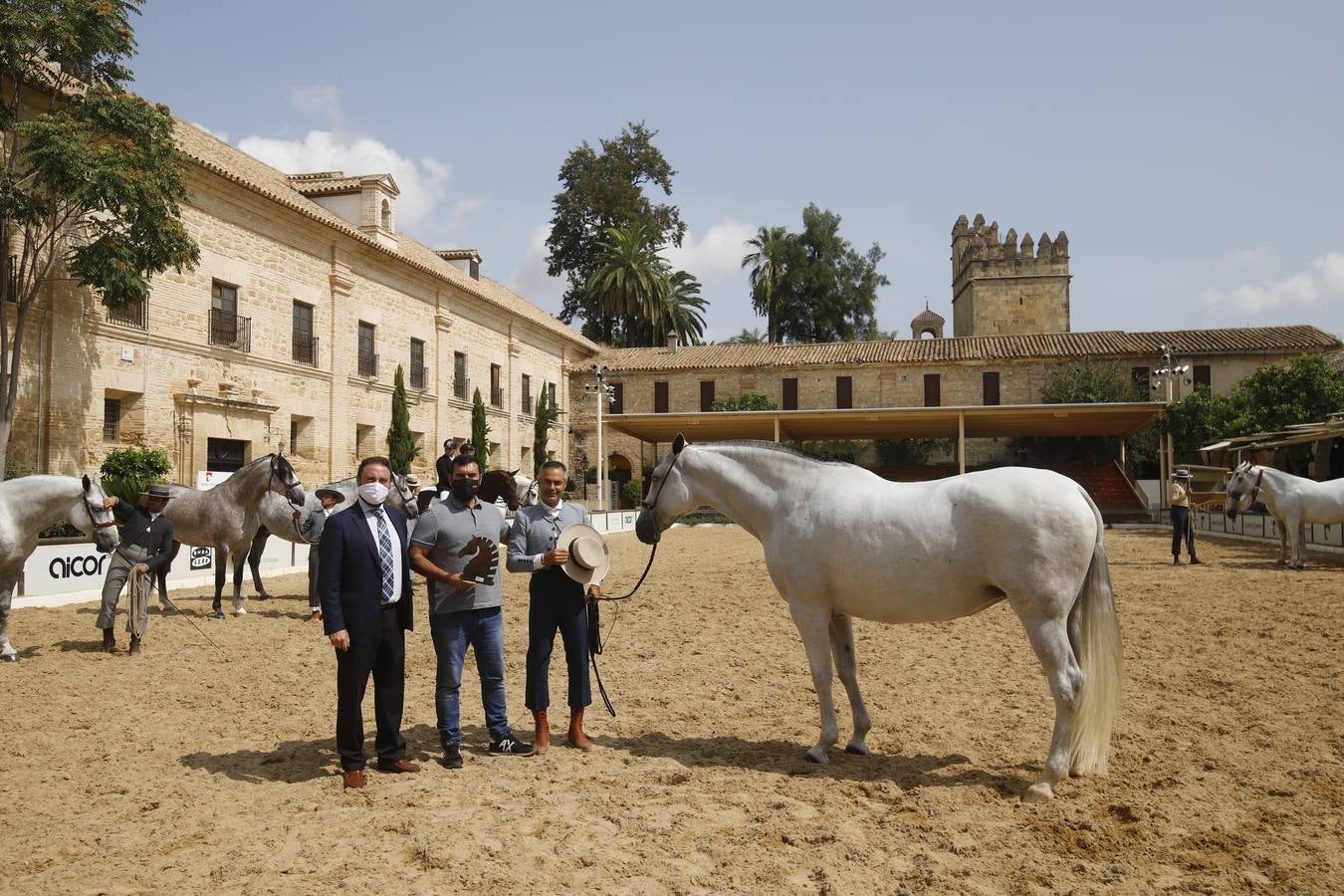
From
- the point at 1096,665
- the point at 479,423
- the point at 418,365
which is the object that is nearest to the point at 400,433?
the point at 418,365

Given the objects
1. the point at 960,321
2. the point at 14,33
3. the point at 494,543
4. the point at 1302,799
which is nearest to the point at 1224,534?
the point at 1302,799

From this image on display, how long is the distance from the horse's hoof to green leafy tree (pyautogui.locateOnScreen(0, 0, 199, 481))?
17.9 m

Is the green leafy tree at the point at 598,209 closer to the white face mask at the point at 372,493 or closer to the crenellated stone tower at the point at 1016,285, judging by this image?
the crenellated stone tower at the point at 1016,285

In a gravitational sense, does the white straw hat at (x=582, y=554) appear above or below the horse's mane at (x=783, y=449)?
below

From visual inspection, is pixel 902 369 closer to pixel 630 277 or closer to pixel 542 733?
pixel 630 277

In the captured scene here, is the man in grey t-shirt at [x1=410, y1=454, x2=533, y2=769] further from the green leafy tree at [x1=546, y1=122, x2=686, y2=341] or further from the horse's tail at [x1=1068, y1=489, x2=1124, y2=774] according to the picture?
the green leafy tree at [x1=546, y1=122, x2=686, y2=341]

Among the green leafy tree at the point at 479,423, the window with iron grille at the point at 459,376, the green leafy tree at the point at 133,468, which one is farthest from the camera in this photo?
the window with iron grille at the point at 459,376

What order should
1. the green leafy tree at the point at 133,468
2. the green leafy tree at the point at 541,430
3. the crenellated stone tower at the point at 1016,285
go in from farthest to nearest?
the crenellated stone tower at the point at 1016,285 < the green leafy tree at the point at 541,430 < the green leafy tree at the point at 133,468

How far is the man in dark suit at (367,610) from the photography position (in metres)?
4.65

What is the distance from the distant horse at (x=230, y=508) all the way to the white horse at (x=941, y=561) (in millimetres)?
6810

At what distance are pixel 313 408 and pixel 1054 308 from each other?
42975 mm

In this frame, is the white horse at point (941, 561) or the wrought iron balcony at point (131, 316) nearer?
the white horse at point (941, 561)

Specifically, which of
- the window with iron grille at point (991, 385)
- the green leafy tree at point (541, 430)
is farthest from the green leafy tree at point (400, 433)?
the window with iron grille at point (991, 385)

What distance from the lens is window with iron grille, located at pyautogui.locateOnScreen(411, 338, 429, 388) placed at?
30297mm
